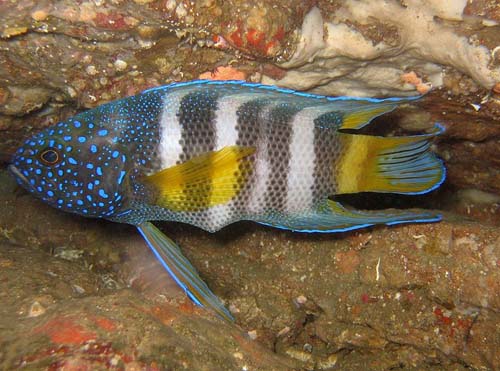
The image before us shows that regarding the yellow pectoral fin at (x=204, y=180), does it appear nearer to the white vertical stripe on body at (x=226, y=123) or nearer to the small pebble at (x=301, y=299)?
the white vertical stripe on body at (x=226, y=123)

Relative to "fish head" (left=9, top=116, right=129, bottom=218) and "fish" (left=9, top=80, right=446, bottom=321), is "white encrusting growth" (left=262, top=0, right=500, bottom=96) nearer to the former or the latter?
"fish" (left=9, top=80, right=446, bottom=321)

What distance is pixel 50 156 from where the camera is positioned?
9.45 ft

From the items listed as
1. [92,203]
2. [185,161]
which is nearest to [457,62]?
[185,161]

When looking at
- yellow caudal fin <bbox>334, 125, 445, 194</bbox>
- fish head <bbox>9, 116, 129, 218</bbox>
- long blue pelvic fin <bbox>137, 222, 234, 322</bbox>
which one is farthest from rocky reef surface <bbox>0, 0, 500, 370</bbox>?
yellow caudal fin <bbox>334, 125, 445, 194</bbox>

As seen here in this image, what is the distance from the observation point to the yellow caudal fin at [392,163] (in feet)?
9.61

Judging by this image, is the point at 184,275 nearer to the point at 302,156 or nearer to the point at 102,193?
the point at 102,193

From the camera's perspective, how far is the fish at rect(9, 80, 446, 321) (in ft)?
Answer: 9.57

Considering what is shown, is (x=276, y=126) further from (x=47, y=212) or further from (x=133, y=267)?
(x=47, y=212)

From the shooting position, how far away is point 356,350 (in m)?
4.07

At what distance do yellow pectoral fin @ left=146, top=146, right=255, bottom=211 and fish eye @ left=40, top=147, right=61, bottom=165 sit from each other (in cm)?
65

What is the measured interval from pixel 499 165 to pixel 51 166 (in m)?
4.38

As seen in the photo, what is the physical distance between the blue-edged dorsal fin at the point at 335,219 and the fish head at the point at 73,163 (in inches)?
47.7

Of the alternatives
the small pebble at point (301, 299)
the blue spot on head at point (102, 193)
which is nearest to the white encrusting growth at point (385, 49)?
the blue spot on head at point (102, 193)

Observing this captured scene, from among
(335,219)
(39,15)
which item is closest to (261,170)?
(335,219)
